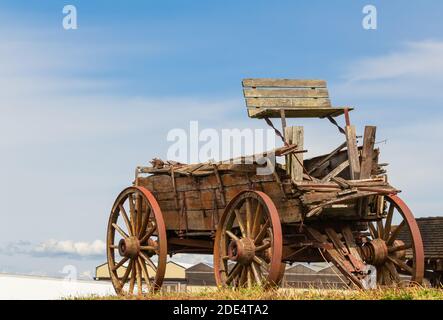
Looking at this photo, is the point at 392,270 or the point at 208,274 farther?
the point at 208,274

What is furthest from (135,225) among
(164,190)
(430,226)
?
(430,226)

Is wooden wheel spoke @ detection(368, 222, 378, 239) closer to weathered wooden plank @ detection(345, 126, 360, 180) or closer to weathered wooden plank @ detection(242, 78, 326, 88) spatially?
weathered wooden plank @ detection(345, 126, 360, 180)

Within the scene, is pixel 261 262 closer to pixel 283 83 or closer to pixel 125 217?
pixel 283 83

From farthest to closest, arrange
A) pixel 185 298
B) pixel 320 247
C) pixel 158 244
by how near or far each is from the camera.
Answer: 1. pixel 158 244
2. pixel 320 247
3. pixel 185 298

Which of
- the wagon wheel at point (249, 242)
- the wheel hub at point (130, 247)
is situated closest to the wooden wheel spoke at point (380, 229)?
the wagon wheel at point (249, 242)

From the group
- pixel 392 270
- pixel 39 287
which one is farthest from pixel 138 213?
pixel 39 287

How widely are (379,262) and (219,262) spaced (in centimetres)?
244

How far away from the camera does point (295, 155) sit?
1031cm

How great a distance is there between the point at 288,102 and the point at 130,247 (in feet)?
12.0

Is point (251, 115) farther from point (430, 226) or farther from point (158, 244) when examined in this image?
point (430, 226)

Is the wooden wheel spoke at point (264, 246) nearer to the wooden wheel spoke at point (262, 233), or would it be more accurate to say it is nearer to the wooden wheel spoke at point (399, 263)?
the wooden wheel spoke at point (262, 233)

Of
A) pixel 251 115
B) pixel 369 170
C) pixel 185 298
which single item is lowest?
pixel 185 298
